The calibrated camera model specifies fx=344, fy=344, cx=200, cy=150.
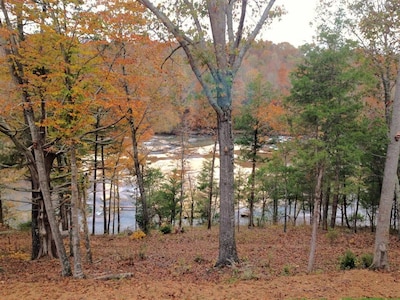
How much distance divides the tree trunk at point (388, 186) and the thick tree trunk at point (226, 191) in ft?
10.9

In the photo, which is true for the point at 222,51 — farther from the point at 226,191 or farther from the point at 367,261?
the point at 367,261

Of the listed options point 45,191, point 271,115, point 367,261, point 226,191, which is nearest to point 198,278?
point 226,191

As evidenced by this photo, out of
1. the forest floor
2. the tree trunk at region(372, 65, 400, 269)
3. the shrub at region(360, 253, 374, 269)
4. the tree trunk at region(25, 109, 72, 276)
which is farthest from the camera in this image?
the shrub at region(360, 253, 374, 269)

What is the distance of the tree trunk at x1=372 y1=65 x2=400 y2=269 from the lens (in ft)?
25.0

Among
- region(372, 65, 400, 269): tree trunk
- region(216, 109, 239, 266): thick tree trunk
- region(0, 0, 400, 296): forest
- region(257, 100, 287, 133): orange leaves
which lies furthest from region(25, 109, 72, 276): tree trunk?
region(257, 100, 287, 133): orange leaves

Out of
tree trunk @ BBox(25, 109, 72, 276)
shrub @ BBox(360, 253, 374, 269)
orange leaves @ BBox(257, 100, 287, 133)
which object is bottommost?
shrub @ BBox(360, 253, 374, 269)

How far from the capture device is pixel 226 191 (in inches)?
326

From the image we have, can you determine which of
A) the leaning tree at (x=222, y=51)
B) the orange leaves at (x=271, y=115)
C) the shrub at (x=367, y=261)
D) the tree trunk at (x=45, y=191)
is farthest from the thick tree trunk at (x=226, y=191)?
the orange leaves at (x=271, y=115)

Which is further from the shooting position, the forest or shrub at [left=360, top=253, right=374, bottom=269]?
shrub at [left=360, top=253, right=374, bottom=269]

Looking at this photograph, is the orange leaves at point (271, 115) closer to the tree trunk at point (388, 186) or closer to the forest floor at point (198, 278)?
the forest floor at point (198, 278)

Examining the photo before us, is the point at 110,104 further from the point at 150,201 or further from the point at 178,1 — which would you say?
the point at 150,201

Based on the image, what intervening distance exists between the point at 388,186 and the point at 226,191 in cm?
365

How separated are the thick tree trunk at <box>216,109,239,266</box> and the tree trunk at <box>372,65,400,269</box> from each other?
3.34 meters

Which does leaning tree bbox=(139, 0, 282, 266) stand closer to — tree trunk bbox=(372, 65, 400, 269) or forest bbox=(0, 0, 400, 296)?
forest bbox=(0, 0, 400, 296)
